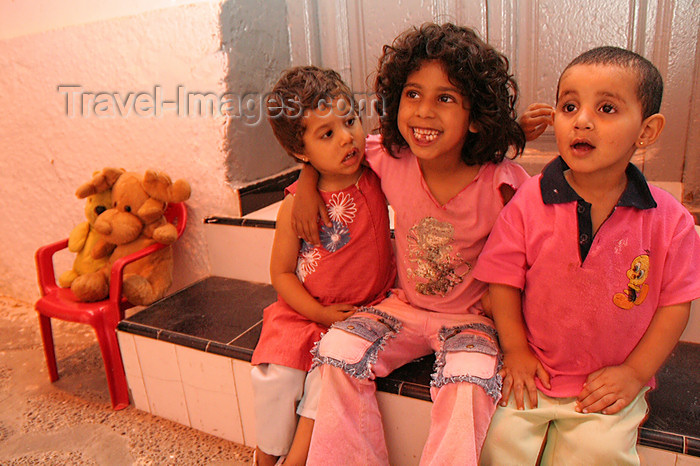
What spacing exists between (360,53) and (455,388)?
5.09 ft

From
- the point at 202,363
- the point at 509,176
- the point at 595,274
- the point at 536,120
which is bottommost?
the point at 202,363

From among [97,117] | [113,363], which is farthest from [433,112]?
[97,117]

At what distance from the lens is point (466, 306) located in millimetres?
1344

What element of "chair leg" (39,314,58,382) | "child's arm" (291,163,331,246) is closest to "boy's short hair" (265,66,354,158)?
"child's arm" (291,163,331,246)

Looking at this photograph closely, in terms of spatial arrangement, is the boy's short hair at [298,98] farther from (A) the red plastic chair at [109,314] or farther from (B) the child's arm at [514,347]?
(A) the red plastic chair at [109,314]

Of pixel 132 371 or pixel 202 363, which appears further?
pixel 132 371

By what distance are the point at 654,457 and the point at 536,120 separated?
757mm

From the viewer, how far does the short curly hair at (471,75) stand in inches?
47.0

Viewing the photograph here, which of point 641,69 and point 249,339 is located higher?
→ point 641,69

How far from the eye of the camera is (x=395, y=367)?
4.40 ft

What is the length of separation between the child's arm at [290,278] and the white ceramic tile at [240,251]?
459 millimetres

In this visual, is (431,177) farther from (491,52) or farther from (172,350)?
(172,350)

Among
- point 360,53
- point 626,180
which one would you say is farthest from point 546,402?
point 360,53

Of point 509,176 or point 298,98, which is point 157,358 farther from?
point 509,176
